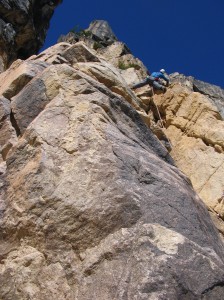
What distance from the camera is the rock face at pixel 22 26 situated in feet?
104

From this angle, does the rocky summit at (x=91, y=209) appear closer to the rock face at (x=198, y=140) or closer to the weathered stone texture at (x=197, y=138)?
the rock face at (x=198, y=140)

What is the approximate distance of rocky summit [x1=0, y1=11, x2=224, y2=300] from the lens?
7.91 metres

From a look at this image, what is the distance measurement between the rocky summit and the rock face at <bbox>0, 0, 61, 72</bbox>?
1723 cm

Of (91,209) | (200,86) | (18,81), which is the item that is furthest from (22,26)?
(91,209)

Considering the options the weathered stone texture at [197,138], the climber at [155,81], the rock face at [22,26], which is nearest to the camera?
the weathered stone texture at [197,138]

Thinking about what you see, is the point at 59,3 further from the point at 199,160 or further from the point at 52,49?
the point at 199,160

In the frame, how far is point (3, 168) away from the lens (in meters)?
11.0

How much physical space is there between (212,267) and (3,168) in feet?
18.5

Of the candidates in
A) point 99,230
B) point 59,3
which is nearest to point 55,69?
point 99,230

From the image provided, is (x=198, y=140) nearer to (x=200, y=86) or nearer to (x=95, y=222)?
(x=95, y=222)

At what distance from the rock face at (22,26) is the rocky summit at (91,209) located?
678 inches

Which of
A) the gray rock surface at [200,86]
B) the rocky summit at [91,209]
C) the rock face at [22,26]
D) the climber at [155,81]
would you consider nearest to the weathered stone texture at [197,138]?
the climber at [155,81]

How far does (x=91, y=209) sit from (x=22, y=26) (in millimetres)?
28162

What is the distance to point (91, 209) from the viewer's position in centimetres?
889
